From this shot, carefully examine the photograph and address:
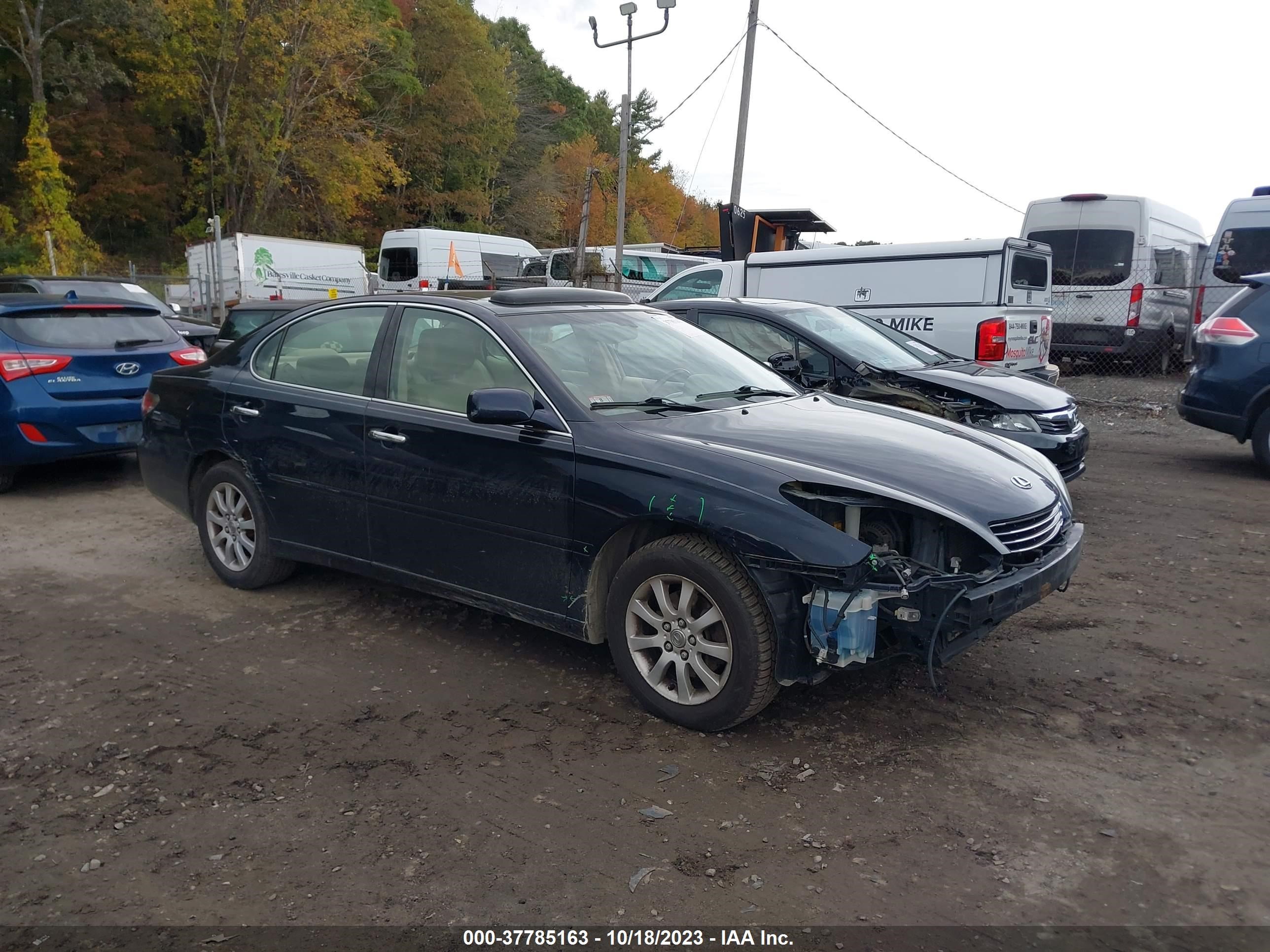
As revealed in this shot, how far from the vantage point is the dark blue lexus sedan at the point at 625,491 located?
11.5 feet

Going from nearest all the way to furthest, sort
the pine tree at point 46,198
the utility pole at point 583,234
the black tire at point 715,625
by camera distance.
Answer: the black tire at point 715,625
the utility pole at point 583,234
the pine tree at point 46,198

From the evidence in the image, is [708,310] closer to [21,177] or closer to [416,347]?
[416,347]

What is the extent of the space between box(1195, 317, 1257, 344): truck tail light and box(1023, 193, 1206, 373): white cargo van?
6.87 metres

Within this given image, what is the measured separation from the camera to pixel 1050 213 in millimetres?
16484

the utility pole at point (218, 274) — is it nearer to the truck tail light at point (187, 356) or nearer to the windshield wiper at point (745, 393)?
the truck tail light at point (187, 356)

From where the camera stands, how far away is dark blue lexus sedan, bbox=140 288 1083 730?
3.51 metres

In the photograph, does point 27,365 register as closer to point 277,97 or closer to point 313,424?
point 313,424

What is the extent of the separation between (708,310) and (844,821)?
512 cm

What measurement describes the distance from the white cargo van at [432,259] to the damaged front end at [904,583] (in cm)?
2118

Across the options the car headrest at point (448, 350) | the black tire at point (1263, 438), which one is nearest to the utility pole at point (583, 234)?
the black tire at point (1263, 438)

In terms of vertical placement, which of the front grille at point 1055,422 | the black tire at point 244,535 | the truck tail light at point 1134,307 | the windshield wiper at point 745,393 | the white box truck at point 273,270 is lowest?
the black tire at point 244,535

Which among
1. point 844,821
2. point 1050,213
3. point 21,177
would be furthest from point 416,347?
point 21,177

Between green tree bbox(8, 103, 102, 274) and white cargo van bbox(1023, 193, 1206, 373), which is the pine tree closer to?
green tree bbox(8, 103, 102, 274)

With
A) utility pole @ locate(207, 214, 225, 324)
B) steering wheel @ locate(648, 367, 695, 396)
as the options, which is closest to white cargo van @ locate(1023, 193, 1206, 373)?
steering wheel @ locate(648, 367, 695, 396)
